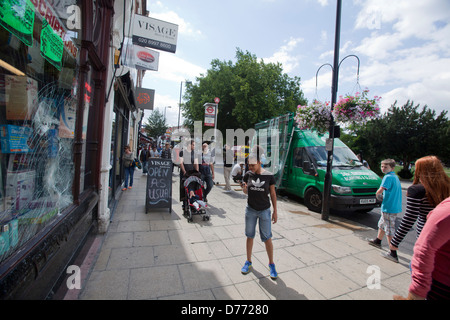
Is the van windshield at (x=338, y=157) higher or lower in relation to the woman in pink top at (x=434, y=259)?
higher

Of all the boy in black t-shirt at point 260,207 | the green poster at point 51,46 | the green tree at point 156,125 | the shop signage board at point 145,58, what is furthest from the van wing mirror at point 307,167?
the green tree at point 156,125

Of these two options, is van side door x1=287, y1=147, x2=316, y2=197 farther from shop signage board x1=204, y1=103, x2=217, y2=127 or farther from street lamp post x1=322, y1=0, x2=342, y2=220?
shop signage board x1=204, y1=103, x2=217, y2=127

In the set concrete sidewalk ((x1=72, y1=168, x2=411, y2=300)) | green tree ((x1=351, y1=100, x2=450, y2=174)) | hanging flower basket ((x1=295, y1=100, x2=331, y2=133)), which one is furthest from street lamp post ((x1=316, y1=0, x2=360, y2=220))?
green tree ((x1=351, y1=100, x2=450, y2=174))

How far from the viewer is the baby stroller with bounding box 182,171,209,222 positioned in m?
5.22

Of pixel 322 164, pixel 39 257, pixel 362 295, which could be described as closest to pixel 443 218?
pixel 362 295

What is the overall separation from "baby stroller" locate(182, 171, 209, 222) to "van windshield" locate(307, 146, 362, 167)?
3809 mm

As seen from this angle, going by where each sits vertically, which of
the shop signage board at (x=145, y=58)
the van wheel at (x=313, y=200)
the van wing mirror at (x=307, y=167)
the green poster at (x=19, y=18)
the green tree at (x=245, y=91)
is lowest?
the van wheel at (x=313, y=200)

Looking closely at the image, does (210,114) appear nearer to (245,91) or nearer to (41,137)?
(245,91)

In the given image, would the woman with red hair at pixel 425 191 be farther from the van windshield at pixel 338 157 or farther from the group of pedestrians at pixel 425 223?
the van windshield at pixel 338 157

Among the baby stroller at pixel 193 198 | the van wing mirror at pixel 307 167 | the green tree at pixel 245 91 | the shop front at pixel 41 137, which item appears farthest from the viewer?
the green tree at pixel 245 91

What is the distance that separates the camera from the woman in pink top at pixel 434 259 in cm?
131

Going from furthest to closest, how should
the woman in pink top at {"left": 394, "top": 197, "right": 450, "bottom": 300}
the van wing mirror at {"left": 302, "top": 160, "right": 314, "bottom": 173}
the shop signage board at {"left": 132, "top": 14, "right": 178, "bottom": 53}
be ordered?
1. the van wing mirror at {"left": 302, "top": 160, "right": 314, "bottom": 173}
2. the shop signage board at {"left": 132, "top": 14, "right": 178, "bottom": 53}
3. the woman in pink top at {"left": 394, "top": 197, "right": 450, "bottom": 300}

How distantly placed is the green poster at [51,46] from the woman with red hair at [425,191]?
4.14 m

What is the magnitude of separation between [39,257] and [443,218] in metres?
2.85
